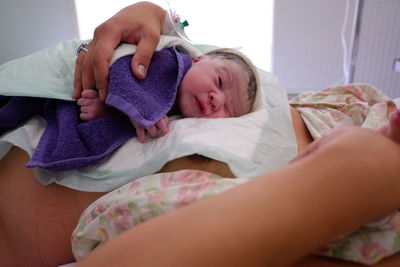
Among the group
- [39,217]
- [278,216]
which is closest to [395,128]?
[278,216]

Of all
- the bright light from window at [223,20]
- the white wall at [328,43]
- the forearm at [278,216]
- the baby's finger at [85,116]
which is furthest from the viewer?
the bright light from window at [223,20]

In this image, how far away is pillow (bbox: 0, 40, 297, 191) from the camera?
63 cm

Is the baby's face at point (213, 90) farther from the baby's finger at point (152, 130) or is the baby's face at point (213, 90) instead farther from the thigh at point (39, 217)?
the thigh at point (39, 217)

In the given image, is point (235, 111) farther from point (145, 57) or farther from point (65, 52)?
point (65, 52)

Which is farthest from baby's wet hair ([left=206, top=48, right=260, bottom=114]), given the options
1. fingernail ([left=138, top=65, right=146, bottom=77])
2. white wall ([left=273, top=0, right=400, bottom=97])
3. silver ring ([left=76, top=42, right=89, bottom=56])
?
white wall ([left=273, top=0, right=400, bottom=97])

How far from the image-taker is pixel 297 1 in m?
2.34

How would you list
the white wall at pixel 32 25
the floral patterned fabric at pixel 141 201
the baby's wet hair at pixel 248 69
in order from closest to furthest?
the floral patterned fabric at pixel 141 201 < the baby's wet hair at pixel 248 69 < the white wall at pixel 32 25

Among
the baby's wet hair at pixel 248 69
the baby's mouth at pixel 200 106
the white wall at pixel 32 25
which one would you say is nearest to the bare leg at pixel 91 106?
the baby's mouth at pixel 200 106

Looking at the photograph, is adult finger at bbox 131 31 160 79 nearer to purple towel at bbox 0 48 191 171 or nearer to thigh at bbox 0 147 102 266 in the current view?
purple towel at bbox 0 48 191 171

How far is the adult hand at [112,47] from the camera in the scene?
782 millimetres

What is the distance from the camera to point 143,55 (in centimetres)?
81

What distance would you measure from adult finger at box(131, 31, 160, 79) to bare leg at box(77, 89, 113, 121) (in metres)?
0.10

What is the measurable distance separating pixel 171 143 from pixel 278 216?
0.35 metres

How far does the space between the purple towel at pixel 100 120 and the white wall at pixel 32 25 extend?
1.36 m
